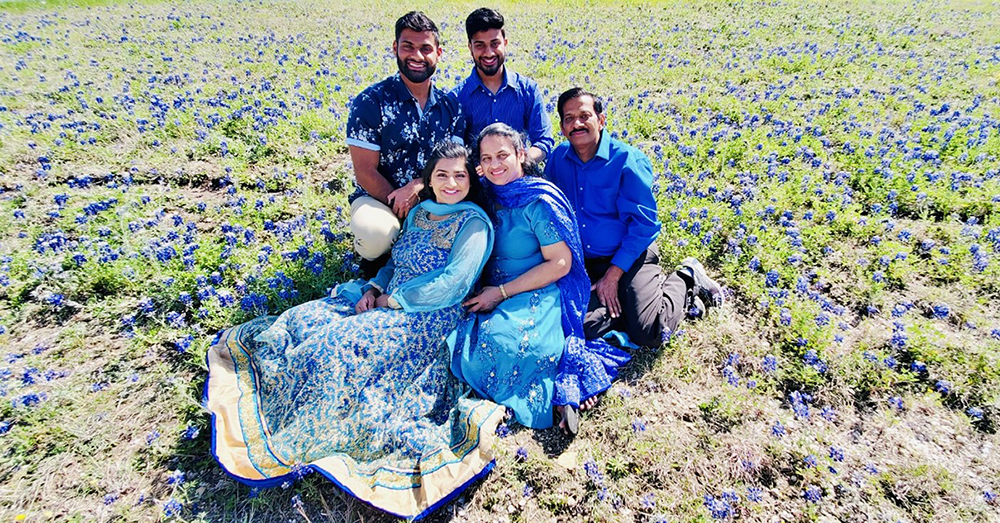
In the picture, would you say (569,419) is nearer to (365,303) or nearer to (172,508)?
(365,303)

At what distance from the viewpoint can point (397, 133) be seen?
4.12m

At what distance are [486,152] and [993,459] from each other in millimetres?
3569

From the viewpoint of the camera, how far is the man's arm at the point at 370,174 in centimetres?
409

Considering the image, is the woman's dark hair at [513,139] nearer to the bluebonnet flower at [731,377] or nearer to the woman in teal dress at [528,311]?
the woman in teal dress at [528,311]

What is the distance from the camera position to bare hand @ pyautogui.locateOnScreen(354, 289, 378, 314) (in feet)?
11.3

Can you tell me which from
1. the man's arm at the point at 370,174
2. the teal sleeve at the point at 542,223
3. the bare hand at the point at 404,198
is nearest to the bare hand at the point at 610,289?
the teal sleeve at the point at 542,223

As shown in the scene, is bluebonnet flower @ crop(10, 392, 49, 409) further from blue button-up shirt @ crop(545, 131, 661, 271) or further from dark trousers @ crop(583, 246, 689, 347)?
blue button-up shirt @ crop(545, 131, 661, 271)

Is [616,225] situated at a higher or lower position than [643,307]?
higher

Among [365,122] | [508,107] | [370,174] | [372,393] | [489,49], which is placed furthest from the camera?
[508,107]

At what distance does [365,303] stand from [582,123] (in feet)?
6.76

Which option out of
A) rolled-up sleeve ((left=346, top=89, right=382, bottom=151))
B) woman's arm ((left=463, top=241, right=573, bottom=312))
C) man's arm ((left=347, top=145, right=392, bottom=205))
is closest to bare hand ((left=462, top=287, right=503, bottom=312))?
woman's arm ((left=463, top=241, right=573, bottom=312))

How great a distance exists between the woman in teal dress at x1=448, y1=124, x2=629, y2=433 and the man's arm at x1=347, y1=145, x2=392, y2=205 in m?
1.12

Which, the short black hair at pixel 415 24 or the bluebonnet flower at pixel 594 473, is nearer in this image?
the bluebonnet flower at pixel 594 473

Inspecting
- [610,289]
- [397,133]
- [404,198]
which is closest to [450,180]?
[404,198]
